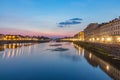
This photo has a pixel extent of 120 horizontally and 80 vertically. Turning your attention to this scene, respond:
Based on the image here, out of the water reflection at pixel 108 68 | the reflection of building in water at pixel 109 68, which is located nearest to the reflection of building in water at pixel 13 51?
the water reflection at pixel 108 68

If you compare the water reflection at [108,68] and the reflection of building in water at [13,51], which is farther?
the reflection of building in water at [13,51]

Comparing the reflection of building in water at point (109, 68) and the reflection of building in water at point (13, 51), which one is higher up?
the reflection of building in water at point (13, 51)

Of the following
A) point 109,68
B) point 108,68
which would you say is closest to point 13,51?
point 108,68

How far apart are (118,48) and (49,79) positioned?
24582 mm

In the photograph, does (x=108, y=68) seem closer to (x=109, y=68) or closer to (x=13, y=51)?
(x=109, y=68)

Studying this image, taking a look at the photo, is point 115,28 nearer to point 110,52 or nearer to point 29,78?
point 110,52

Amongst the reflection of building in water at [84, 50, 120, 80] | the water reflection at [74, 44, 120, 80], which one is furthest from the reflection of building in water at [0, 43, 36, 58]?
the reflection of building in water at [84, 50, 120, 80]

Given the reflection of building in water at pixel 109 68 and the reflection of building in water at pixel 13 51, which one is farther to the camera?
the reflection of building in water at pixel 13 51

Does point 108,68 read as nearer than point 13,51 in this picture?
Yes

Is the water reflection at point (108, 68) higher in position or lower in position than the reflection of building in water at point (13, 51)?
lower

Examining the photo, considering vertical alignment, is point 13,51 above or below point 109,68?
above

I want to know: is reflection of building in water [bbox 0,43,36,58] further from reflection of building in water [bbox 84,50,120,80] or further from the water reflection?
reflection of building in water [bbox 84,50,120,80]

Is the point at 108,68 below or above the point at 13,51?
below

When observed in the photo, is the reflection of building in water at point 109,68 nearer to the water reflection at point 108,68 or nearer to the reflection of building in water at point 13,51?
the water reflection at point 108,68
